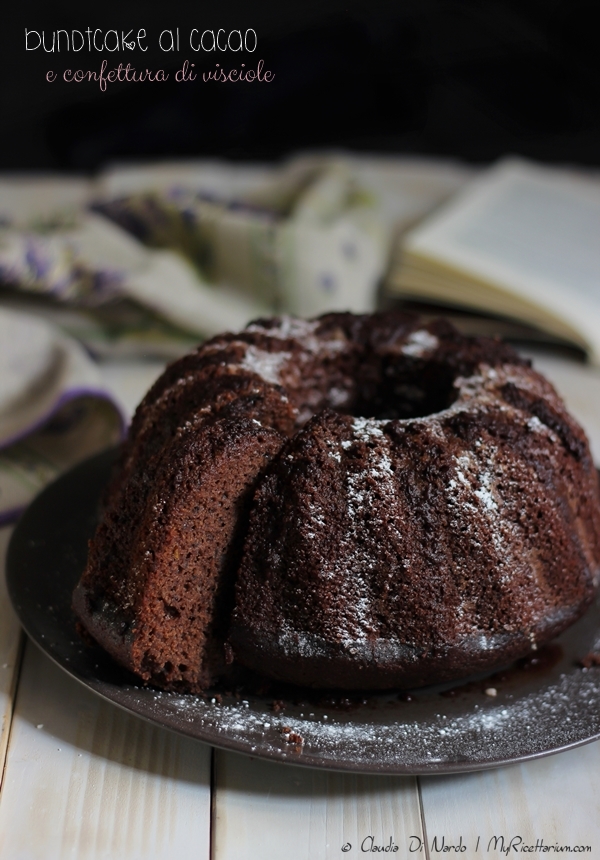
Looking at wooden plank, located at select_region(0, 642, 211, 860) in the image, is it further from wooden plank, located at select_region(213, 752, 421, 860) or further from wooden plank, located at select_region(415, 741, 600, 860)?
wooden plank, located at select_region(415, 741, 600, 860)

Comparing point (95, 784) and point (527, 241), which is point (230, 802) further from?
point (527, 241)

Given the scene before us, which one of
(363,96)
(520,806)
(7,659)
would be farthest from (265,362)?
(363,96)

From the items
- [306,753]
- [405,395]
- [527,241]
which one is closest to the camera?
[306,753]

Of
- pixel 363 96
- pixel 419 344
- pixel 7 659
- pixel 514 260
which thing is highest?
pixel 419 344

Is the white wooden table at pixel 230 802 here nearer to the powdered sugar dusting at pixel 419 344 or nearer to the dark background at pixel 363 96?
the powdered sugar dusting at pixel 419 344

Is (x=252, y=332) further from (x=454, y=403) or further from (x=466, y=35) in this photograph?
(x=466, y=35)

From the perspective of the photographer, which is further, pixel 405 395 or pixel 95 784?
pixel 405 395

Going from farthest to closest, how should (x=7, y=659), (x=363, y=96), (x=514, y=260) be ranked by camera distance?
(x=363, y=96)
(x=514, y=260)
(x=7, y=659)

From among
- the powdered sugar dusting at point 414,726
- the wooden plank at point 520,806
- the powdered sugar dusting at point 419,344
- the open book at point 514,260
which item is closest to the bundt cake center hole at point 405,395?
the powdered sugar dusting at point 419,344

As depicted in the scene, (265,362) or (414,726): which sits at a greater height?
(265,362)

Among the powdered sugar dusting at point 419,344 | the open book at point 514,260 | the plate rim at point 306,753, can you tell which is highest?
the powdered sugar dusting at point 419,344
